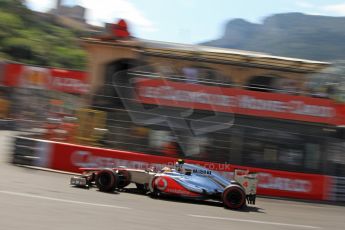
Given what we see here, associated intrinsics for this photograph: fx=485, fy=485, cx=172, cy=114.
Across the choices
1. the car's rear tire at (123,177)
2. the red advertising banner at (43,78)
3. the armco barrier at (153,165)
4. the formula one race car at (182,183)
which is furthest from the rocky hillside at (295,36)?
the car's rear tire at (123,177)

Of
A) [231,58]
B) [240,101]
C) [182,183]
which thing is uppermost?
[231,58]

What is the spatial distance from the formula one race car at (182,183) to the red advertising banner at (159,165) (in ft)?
11.1

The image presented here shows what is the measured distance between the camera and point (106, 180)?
412 inches

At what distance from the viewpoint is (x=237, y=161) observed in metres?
14.6

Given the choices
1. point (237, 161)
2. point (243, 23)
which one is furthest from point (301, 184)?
point (243, 23)

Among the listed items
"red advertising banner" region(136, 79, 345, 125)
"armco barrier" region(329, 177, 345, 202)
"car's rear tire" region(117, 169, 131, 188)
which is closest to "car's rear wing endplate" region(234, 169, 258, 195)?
"car's rear tire" region(117, 169, 131, 188)

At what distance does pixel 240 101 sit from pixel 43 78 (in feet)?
49.9

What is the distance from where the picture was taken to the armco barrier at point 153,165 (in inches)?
555

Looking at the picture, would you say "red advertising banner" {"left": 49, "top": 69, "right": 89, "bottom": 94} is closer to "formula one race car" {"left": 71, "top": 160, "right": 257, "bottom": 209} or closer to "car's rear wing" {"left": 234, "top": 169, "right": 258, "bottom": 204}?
"formula one race car" {"left": 71, "top": 160, "right": 257, "bottom": 209}

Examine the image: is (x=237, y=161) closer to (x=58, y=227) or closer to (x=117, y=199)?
(x=117, y=199)

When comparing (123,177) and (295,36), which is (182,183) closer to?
(123,177)

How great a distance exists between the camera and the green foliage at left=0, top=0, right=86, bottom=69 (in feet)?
194

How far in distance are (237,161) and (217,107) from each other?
2290 millimetres

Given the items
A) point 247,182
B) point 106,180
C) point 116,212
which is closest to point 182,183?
point 247,182
